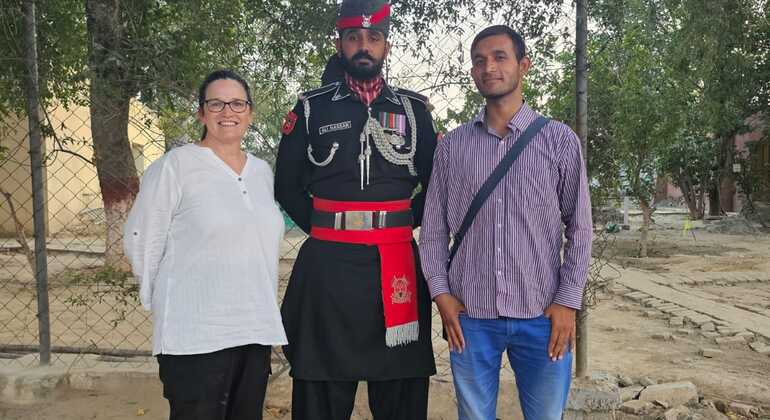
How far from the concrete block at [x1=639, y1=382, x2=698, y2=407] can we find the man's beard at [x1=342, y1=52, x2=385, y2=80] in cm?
255

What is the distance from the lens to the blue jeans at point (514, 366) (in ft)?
6.70

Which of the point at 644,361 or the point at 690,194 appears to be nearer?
the point at 644,361

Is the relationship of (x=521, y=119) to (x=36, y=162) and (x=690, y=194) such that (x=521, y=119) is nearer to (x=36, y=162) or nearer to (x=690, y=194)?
(x=36, y=162)

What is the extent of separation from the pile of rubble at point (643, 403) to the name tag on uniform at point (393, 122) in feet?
5.08

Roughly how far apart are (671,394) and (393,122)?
2.48m

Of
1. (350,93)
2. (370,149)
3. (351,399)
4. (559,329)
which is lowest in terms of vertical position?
(351,399)

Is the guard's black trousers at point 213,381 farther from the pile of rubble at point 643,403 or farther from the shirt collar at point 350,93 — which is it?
the pile of rubble at point 643,403

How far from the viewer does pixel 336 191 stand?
2414 mm

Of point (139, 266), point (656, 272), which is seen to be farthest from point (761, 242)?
point (139, 266)

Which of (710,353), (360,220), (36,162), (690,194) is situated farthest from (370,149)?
(690,194)

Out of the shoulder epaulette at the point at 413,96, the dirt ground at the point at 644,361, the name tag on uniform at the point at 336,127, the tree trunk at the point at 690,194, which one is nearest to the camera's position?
the name tag on uniform at the point at 336,127

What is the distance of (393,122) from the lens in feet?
8.06

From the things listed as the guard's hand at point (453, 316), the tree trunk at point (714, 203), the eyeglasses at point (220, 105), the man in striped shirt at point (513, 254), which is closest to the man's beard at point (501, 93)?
the man in striped shirt at point (513, 254)

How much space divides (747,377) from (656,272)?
510 centimetres
